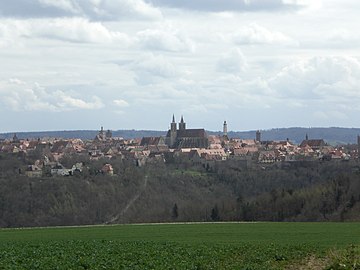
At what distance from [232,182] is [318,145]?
84.7 metres

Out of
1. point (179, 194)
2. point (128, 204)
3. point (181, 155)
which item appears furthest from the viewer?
point (181, 155)

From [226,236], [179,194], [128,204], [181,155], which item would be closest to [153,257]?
[226,236]

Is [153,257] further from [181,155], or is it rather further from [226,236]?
[181,155]

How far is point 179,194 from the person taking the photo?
9950cm

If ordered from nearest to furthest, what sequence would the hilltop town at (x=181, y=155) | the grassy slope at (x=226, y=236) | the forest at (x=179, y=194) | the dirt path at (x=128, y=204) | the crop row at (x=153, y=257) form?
the crop row at (x=153, y=257), the grassy slope at (x=226, y=236), the forest at (x=179, y=194), the dirt path at (x=128, y=204), the hilltop town at (x=181, y=155)

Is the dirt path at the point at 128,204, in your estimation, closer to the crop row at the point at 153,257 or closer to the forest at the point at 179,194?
the forest at the point at 179,194

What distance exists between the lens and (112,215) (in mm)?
85812

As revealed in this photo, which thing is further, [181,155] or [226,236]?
[181,155]

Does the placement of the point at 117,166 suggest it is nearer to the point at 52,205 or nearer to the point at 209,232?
the point at 52,205

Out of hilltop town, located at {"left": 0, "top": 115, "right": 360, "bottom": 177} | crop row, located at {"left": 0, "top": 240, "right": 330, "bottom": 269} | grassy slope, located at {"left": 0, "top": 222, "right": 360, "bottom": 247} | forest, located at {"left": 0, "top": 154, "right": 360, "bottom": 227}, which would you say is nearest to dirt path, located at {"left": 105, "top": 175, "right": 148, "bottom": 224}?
forest, located at {"left": 0, "top": 154, "right": 360, "bottom": 227}

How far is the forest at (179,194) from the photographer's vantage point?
232 ft

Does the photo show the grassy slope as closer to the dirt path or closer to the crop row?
the crop row

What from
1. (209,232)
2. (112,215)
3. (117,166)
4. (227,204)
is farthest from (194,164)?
(209,232)

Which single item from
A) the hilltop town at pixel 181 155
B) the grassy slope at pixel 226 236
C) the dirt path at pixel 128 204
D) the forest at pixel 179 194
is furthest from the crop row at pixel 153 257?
the hilltop town at pixel 181 155
